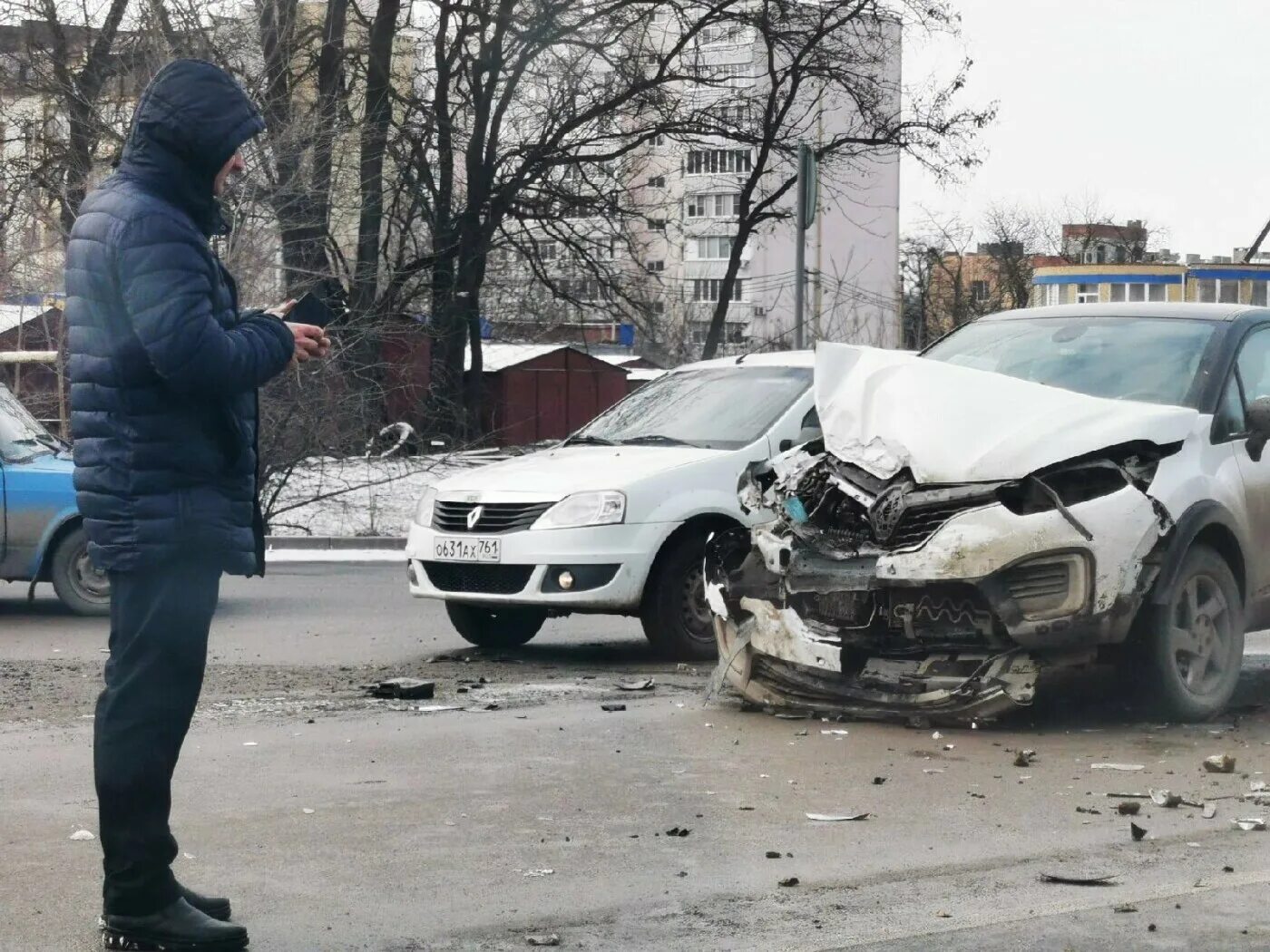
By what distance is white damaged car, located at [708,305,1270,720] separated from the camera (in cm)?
727

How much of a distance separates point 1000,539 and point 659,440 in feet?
12.2

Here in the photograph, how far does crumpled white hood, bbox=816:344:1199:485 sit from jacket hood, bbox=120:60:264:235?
372cm

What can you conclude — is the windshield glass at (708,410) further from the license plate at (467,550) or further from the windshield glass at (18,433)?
the windshield glass at (18,433)

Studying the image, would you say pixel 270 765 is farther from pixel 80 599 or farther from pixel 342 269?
pixel 342 269

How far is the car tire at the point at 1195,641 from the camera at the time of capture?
297 inches

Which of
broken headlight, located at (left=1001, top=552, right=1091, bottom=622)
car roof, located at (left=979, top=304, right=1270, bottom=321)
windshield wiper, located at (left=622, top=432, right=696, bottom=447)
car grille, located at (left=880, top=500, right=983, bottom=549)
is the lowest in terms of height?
broken headlight, located at (left=1001, top=552, right=1091, bottom=622)

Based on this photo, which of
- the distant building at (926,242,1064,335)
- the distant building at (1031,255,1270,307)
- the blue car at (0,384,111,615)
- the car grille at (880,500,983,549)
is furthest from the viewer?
the distant building at (1031,255,1270,307)

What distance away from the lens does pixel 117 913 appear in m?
4.30

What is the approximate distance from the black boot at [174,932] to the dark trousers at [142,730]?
2 centimetres

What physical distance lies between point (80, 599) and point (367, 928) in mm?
8418

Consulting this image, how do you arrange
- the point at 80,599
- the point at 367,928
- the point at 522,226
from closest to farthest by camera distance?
the point at 367,928
the point at 80,599
the point at 522,226

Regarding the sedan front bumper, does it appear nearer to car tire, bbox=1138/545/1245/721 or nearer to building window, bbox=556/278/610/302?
car tire, bbox=1138/545/1245/721

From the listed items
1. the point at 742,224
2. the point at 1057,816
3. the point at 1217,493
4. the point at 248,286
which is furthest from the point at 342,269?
the point at 1057,816

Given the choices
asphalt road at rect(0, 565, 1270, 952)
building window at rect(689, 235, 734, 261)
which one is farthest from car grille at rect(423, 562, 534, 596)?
building window at rect(689, 235, 734, 261)
